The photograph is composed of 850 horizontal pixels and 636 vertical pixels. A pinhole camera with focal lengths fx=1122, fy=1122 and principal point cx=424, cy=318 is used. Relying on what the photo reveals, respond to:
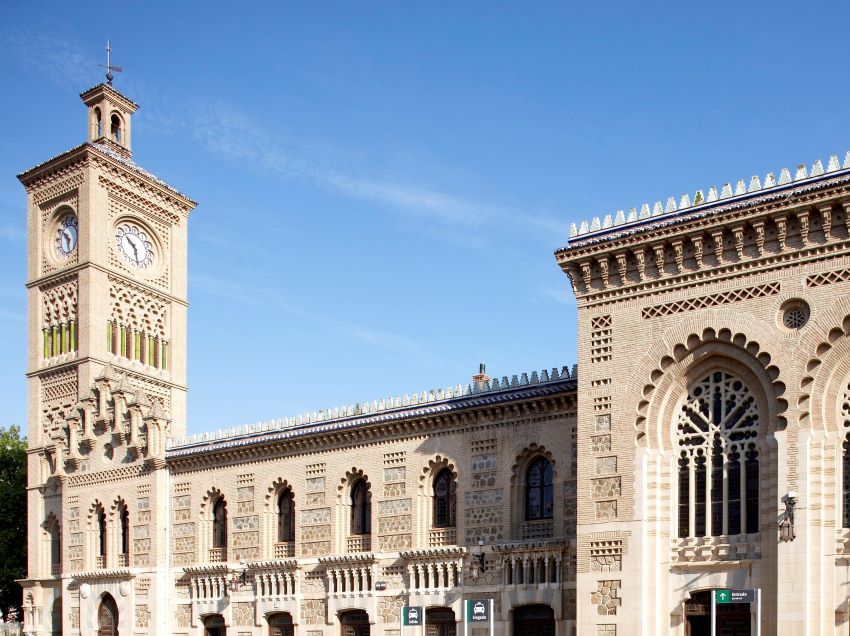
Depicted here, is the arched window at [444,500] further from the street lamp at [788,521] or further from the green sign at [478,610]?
the street lamp at [788,521]

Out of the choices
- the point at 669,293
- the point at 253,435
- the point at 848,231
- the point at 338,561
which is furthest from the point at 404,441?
the point at 848,231

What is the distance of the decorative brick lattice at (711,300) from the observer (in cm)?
2392

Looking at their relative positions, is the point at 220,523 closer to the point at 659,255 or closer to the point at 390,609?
the point at 390,609

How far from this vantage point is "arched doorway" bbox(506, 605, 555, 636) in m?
28.7

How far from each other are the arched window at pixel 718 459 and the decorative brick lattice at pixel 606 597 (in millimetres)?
1934

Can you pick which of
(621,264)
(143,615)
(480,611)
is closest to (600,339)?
(621,264)

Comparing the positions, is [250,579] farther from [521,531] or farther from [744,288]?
[744,288]

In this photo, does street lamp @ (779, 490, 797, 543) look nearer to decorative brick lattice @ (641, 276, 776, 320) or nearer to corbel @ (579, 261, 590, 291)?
decorative brick lattice @ (641, 276, 776, 320)

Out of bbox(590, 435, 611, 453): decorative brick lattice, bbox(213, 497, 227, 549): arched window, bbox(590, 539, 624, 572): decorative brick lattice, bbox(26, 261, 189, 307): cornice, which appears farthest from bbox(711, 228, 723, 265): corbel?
bbox(26, 261, 189, 307): cornice

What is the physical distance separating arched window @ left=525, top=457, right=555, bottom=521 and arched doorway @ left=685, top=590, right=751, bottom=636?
5.93 m

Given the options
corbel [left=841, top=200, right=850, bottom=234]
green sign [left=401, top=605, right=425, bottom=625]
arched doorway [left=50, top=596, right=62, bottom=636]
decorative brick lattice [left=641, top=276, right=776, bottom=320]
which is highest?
corbel [left=841, top=200, right=850, bottom=234]

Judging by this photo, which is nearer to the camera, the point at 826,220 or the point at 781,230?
the point at 826,220

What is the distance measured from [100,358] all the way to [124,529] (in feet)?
24.3

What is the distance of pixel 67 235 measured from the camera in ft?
151
